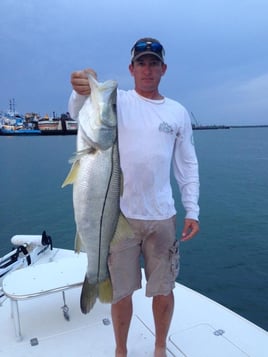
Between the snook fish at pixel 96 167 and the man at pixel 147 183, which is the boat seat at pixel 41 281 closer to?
the man at pixel 147 183

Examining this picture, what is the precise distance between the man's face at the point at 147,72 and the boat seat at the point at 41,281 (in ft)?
6.34

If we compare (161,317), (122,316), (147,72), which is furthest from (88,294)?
(147,72)

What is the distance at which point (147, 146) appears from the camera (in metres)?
2.49

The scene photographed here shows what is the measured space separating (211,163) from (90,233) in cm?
2575

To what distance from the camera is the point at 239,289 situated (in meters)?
7.41

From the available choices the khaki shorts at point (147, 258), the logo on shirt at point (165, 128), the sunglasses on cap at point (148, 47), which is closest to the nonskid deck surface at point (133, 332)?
the khaki shorts at point (147, 258)

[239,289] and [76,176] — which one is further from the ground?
[76,176]

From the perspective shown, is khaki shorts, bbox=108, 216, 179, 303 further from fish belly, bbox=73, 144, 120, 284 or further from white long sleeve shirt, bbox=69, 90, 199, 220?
fish belly, bbox=73, 144, 120, 284

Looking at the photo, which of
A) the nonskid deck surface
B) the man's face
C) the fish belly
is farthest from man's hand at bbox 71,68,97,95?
the nonskid deck surface

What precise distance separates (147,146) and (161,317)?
4.70 ft

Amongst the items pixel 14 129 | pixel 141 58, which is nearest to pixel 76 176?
pixel 141 58

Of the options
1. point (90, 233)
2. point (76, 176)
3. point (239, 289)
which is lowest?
point (239, 289)

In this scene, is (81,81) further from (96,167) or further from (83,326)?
(83,326)

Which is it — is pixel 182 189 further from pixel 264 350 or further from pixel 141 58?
pixel 264 350
